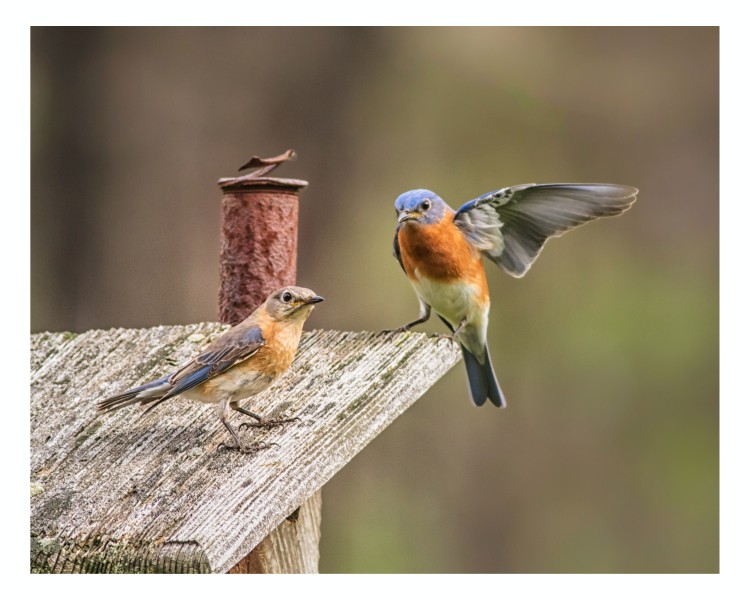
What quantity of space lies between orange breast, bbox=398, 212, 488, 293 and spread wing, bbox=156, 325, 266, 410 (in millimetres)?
969

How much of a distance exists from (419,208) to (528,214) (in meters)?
0.36

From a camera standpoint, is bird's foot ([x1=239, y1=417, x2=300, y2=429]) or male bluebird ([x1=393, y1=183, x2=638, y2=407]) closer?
bird's foot ([x1=239, y1=417, x2=300, y2=429])

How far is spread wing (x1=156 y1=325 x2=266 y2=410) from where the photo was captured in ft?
10.0

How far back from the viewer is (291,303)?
121 inches

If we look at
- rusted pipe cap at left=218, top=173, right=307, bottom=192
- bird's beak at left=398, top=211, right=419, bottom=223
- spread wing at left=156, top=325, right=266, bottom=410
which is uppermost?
rusted pipe cap at left=218, top=173, right=307, bottom=192

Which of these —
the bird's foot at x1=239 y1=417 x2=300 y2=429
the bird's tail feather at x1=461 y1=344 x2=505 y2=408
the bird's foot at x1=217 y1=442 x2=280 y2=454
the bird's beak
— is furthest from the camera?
the bird's tail feather at x1=461 y1=344 x2=505 y2=408

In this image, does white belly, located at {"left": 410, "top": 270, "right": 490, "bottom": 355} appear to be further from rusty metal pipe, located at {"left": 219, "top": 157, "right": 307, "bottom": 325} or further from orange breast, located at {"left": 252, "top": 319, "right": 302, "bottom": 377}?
orange breast, located at {"left": 252, "top": 319, "right": 302, "bottom": 377}

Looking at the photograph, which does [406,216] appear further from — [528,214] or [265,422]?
[265,422]

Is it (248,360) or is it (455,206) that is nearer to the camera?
(248,360)

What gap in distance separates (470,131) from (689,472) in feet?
6.29

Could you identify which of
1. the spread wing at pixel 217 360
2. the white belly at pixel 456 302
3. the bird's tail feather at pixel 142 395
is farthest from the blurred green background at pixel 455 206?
the spread wing at pixel 217 360

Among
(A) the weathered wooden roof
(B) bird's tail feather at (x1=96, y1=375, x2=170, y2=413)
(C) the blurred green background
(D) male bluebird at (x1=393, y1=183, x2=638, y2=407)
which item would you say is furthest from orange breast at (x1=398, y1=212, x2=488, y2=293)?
(B) bird's tail feather at (x1=96, y1=375, x2=170, y2=413)

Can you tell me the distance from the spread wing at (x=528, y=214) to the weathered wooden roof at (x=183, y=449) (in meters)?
0.58

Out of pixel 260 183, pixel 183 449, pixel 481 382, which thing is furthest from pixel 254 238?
pixel 481 382
